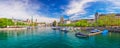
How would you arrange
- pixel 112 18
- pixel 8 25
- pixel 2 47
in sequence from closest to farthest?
1. pixel 2 47
2. pixel 112 18
3. pixel 8 25

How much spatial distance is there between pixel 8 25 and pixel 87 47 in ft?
124

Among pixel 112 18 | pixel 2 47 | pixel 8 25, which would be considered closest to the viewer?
pixel 2 47

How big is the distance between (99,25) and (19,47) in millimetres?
33216

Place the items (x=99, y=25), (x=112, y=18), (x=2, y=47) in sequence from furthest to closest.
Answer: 1. (x=99, y=25)
2. (x=112, y=18)
3. (x=2, y=47)

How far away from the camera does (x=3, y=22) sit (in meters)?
45.1

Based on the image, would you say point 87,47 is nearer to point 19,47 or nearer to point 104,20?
point 19,47

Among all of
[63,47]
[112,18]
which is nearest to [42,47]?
[63,47]

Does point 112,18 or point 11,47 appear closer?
point 11,47

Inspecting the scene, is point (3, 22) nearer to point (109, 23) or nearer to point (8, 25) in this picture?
point (8, 25)

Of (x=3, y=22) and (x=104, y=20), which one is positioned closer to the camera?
(x=104, y=20)

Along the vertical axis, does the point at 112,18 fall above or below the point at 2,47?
above

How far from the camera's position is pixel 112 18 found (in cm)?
3981

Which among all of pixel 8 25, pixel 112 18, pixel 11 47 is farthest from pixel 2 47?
pixel 8 25

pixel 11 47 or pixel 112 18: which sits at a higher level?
pixel 112 18
